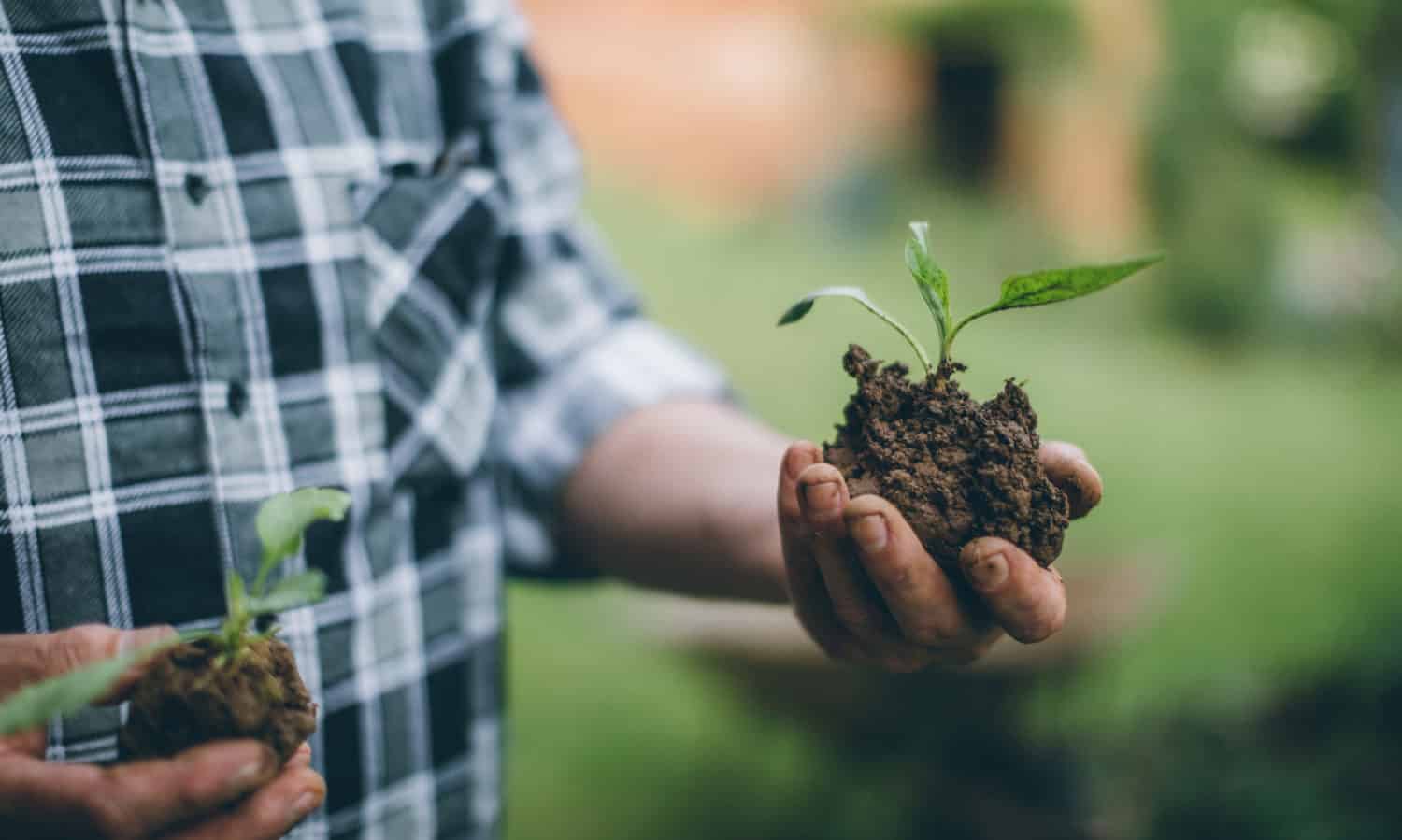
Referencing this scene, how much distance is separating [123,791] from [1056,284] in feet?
2.67

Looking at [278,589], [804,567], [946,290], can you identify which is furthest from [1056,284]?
[278,589]

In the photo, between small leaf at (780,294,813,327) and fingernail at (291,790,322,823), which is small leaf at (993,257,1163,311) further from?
fingernail at (291,790,322,823)

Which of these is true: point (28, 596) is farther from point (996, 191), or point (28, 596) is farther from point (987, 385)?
point (996, 191)

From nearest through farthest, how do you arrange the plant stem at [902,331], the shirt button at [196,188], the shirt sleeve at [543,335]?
the plant stem at [902,331]
the shirt button at [196,188]
the shirt sleeve at [543,335]

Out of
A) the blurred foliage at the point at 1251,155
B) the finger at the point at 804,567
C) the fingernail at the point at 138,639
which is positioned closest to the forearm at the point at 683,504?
the finger at the point at 804,567

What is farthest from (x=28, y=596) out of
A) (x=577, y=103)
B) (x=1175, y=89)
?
(x=1175, y=89)

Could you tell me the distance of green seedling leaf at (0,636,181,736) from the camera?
0.70 meters

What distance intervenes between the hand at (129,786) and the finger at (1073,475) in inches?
27.0

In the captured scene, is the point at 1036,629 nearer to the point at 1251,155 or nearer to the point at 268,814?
the point at 268,814

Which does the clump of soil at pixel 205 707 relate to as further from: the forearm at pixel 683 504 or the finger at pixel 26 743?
the forearm at pixel 683 504

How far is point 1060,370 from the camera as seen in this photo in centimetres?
597

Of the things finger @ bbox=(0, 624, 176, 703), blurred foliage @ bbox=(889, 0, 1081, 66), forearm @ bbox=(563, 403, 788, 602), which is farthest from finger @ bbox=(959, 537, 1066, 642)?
blurred foliage @ bbox=(889, 0, 1081, 66)

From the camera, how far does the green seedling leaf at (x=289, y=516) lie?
2.80 feet

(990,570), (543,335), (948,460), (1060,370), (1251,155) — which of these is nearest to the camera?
(990,570)
